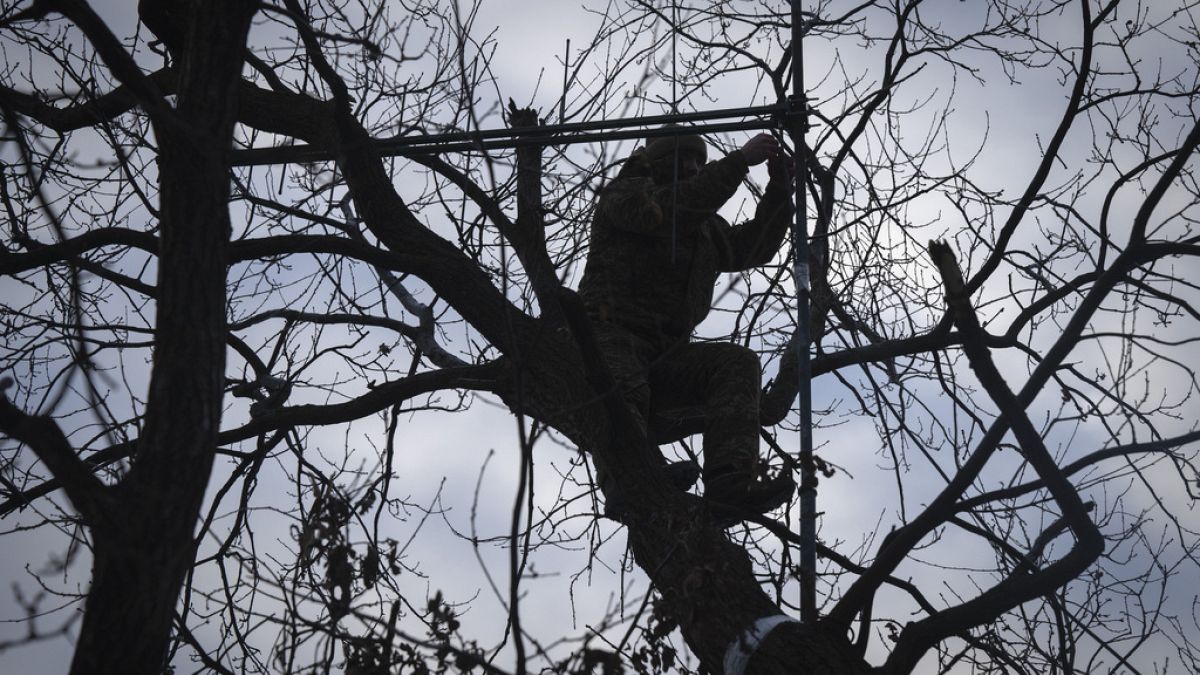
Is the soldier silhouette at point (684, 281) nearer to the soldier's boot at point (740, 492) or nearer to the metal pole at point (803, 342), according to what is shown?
the soldier's boot at point (740, 492)

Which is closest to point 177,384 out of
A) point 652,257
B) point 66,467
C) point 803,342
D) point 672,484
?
point 66,467

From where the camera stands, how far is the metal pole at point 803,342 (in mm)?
3309

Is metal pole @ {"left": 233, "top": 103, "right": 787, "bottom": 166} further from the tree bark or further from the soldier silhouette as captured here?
the tree bark

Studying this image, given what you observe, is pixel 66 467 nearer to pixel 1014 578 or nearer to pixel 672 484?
pixel 672 484

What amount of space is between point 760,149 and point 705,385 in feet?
3.04

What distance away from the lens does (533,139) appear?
4312 mm

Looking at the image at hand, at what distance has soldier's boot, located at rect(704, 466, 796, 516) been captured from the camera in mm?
3510

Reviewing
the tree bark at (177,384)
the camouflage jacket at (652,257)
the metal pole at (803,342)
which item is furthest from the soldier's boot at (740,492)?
the tree bark at (177,384)

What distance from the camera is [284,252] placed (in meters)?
4.06

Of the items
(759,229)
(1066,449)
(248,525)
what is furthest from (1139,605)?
(248,525)

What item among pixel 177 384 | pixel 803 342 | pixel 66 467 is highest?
pixel 803 342

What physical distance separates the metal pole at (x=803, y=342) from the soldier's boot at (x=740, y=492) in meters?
0.14

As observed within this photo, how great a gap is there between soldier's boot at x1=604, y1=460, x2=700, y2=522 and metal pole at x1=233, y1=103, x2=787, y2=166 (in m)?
1.24

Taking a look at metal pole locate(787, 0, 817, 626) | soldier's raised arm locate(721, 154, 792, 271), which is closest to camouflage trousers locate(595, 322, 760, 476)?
metal pole locate(787, 0, 817, 626)
